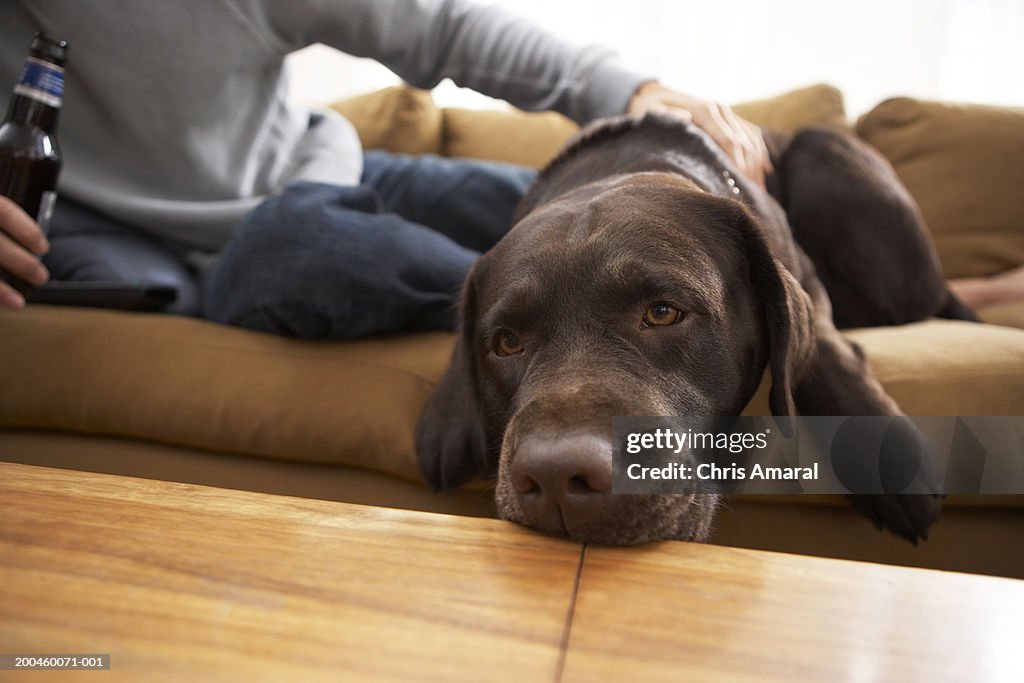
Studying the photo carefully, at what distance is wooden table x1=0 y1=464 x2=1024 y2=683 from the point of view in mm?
515

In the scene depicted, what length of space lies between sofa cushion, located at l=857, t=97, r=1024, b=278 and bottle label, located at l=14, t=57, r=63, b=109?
9.41 ft

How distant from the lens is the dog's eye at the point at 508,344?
1.18 meters

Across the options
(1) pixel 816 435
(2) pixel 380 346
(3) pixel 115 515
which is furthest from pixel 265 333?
(1) pixel 816 435

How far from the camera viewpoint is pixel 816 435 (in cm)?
142

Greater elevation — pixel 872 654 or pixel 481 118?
pixel 872 654

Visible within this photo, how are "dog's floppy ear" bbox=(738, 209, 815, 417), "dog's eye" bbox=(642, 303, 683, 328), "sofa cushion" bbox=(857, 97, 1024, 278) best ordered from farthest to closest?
"sofa cushion" bbox=(857, 97, 1024, 278)
"dog's floppy ear" bbox=(738, 209, 815, 417)
"dog's eye" bbox=(642, 303, 683, 328)

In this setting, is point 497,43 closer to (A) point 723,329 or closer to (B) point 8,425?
(A) point 723,329

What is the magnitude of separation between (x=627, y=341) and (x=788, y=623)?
53cm

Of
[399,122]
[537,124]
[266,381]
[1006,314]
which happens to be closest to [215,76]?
[266,381]

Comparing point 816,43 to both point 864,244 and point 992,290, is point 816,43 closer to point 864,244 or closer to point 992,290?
point 992,290

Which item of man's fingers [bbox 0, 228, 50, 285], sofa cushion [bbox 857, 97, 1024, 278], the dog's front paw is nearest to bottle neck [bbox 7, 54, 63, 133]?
man's fingers [bbox 0, 228, 50, 285]

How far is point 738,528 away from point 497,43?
1.56 meters

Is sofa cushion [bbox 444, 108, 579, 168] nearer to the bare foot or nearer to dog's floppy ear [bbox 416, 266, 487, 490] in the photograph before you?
the bare foot

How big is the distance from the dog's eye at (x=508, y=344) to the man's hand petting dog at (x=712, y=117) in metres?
0.87
